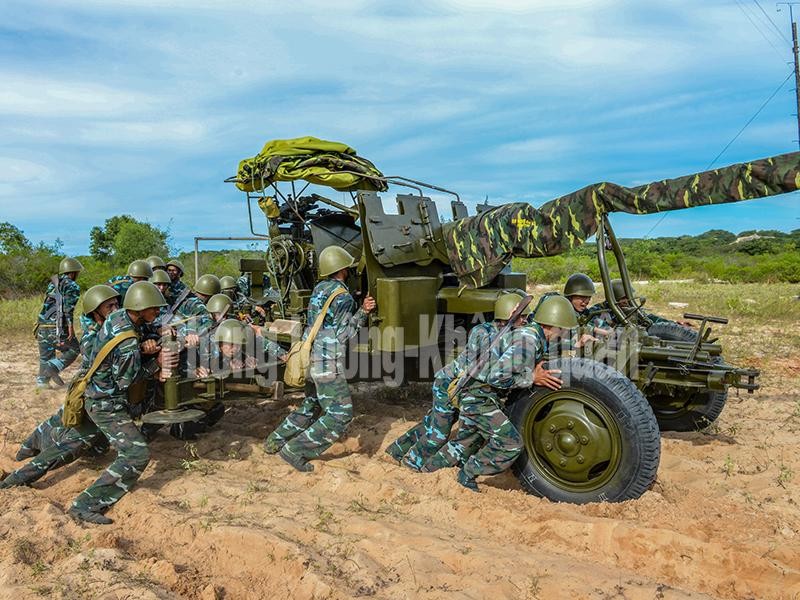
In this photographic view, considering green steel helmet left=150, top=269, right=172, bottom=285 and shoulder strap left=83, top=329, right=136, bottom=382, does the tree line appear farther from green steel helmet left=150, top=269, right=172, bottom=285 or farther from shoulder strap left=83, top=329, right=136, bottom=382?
shoulder strap left=83, top=329, right=136, bottom=382

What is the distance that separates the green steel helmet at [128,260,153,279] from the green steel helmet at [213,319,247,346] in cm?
243

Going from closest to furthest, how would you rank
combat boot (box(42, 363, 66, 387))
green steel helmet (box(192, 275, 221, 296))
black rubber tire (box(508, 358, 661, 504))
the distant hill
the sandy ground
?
the sandy ground < black rubber tire (box(508, 358, 661, 504)) < green steel helmet (box(192, 275, 221, 296)) < combat boot (box(42, 363, 66, 387)) < the distant hill

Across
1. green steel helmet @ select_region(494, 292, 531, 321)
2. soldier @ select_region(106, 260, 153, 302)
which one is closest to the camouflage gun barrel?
green steel helmet @ select_region(494, 292, 531, 321)

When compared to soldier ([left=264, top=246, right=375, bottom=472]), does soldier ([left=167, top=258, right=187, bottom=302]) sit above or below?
above

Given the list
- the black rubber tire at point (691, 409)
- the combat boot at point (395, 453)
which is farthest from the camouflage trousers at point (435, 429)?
the black rubber tire at point (691, 409)

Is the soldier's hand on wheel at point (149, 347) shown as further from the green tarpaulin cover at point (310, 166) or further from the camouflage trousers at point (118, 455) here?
the green tarpaulin cover at point (310, 166)

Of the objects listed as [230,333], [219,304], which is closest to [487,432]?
[230,333]

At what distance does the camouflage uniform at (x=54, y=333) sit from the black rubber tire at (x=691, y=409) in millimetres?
7312

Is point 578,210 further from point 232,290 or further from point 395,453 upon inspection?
point 232,290

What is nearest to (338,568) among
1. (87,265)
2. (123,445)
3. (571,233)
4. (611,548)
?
(611,548)

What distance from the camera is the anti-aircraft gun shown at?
4395 mm

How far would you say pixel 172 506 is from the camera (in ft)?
15.2

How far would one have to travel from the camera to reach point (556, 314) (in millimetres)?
4785

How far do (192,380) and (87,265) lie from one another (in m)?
19.4
